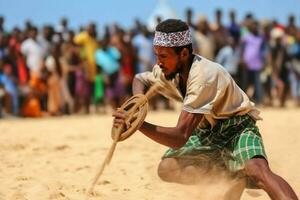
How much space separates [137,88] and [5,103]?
7899 millimetres

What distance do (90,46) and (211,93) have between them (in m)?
9.10

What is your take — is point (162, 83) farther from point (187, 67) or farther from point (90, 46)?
point (90, 46)

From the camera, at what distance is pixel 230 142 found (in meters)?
4.57

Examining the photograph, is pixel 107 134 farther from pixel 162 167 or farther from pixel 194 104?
pixel 194 104

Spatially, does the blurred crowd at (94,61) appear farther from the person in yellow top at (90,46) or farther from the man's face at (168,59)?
the man's face at (168,59)

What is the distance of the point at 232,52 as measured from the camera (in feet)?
42.3

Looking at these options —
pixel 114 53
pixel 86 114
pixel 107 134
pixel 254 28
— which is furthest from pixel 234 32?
pixel 107 134

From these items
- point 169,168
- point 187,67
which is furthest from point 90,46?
point 187,67

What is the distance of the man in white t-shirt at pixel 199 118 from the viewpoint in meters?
4.06

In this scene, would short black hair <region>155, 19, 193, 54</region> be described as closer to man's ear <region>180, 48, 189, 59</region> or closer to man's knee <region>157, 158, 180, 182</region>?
man's ear <region>180, 48, 189, 59</region>

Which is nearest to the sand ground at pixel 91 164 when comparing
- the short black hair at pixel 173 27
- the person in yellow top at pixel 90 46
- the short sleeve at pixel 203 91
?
the short sleeve at pixel 203 91

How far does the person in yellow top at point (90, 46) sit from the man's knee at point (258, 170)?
9.05 metres

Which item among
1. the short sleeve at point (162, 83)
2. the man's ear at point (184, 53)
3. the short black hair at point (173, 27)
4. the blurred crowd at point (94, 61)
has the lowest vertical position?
the blurred crowd at point (94, 61)

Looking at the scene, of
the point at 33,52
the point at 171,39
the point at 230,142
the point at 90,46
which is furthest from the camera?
the point at 90,46
